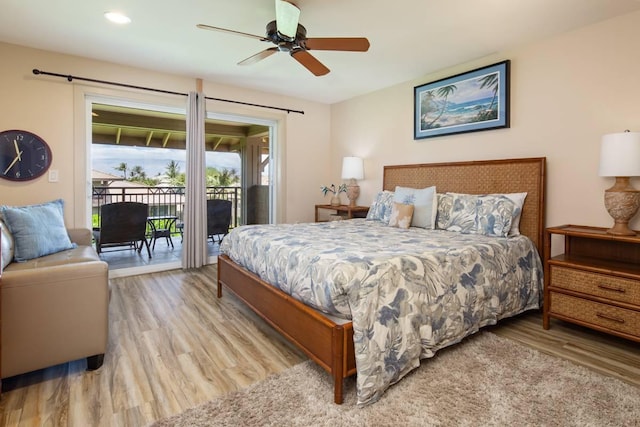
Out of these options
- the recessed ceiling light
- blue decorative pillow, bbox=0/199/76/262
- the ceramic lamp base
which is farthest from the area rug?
the recessed ceiling light

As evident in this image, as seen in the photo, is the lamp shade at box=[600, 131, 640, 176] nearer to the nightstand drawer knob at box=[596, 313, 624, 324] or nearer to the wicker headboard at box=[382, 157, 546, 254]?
the wicker headboard at box=[382, 157, 546, 254]

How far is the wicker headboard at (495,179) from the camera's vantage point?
3069 mm

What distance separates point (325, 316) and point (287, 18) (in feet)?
6.43


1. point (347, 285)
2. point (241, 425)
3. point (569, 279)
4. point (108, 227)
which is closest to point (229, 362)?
point (241, 425)

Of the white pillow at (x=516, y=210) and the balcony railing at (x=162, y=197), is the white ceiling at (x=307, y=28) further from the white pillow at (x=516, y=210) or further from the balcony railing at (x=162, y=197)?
the balcony railing at (x=162, y=197)

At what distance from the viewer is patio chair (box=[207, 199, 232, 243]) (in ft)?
16.7

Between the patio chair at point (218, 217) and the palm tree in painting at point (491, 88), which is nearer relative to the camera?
the palm tree in painting at point (491, 88)

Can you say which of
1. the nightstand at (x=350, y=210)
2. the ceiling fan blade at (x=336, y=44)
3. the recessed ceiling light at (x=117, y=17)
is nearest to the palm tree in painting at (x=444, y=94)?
the nightstand at (x=350, y=210)

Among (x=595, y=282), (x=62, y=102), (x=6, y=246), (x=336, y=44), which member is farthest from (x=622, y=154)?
(x=62, y=102)

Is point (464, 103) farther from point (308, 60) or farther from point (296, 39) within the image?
point (296, 39)

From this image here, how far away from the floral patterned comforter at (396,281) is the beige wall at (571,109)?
613 mm

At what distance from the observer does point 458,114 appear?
148 inches

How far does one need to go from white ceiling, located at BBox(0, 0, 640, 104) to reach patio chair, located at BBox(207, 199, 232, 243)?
6.31 ft

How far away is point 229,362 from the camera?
7.15 feet
